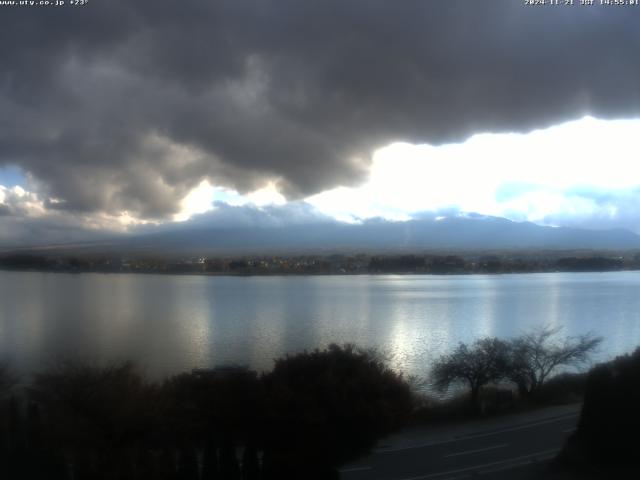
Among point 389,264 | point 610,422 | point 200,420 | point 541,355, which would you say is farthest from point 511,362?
point 200,420

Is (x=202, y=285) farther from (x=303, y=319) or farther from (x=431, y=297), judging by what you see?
(x=431, y=297)

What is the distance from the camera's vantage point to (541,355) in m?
10.0

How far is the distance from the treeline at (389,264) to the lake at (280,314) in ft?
1.07

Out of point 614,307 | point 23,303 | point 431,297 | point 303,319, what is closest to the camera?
point 23,303

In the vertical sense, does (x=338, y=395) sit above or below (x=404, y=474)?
above

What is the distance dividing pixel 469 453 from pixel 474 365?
8.37ft

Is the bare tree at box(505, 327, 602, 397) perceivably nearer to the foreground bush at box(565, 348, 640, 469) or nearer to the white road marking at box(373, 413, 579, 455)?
the white road marking at box(373, 413, 579, 455)

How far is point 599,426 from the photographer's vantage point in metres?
6.84

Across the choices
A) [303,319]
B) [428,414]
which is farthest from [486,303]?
[428,414]

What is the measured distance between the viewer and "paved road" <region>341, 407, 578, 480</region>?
6.62m

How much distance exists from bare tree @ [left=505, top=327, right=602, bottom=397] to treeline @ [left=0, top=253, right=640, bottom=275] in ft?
7.90

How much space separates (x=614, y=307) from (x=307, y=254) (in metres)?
6.67

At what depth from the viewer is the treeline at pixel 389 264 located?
482 inches

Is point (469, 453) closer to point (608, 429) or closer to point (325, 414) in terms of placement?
point (608, 429)
